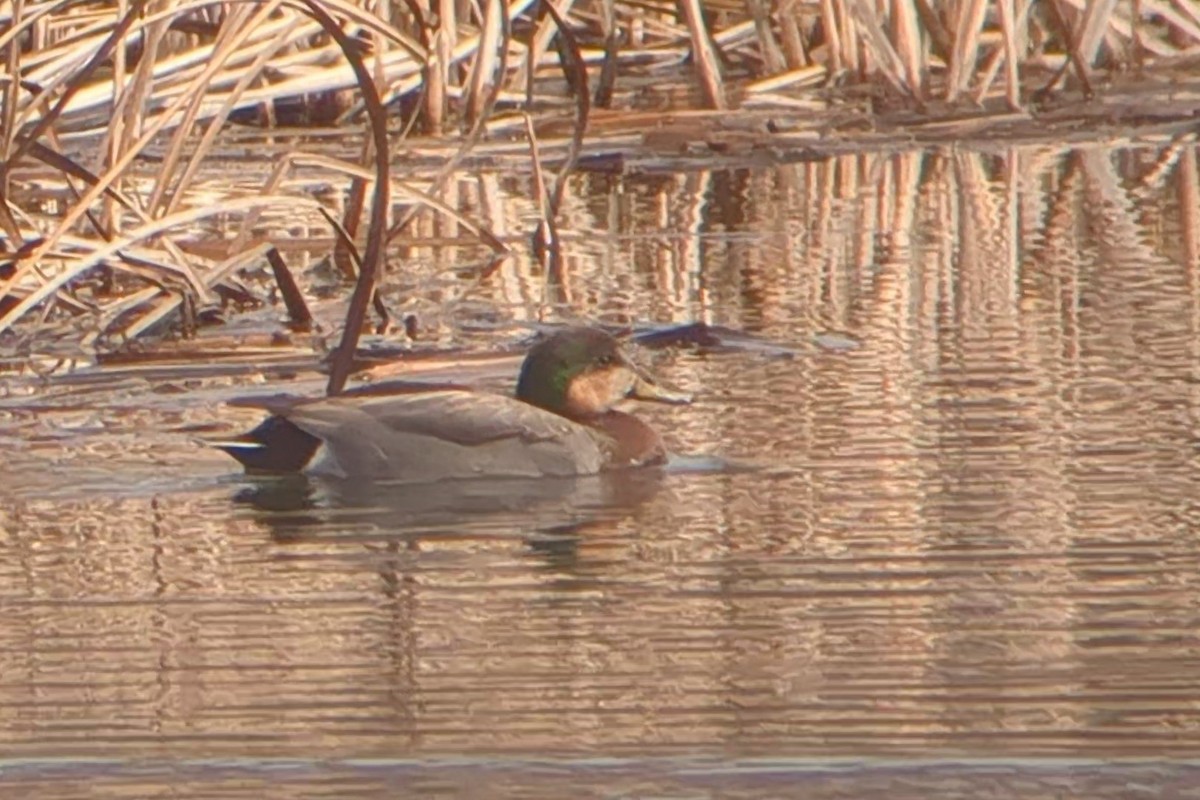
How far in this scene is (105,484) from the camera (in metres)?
6.84

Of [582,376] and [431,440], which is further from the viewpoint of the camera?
[582,376]

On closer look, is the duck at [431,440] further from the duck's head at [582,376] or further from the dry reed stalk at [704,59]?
the dry reed stalk at [704,59]

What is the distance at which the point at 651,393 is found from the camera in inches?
302

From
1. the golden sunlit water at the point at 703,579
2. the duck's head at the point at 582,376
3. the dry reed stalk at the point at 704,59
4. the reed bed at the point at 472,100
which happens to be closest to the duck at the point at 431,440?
the golden sunlit water at the point at 703,579

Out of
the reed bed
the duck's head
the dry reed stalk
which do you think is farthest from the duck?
the dry reed stalk

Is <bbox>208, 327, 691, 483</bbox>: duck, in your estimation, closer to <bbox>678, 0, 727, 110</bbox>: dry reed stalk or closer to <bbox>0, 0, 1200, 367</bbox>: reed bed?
<bbox>0, 0, 1200, 367</bbox>: reed bed

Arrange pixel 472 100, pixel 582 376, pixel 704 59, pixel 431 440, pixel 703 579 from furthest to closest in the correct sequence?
pixel 704 59, pixel 472 100, pixel 582 376, pixel 431 440, pixel 703 579

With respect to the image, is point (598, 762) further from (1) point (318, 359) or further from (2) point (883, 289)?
(2) point (883, 289)

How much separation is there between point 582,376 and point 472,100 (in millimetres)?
5465

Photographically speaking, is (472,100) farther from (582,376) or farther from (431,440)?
(431,440)

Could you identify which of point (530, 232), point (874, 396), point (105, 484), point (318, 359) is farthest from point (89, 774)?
point (530, 232)

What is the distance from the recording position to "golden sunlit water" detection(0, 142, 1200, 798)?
13.8 feet

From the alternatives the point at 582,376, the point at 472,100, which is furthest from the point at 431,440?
the point at 472,100

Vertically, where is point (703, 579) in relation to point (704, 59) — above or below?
below
